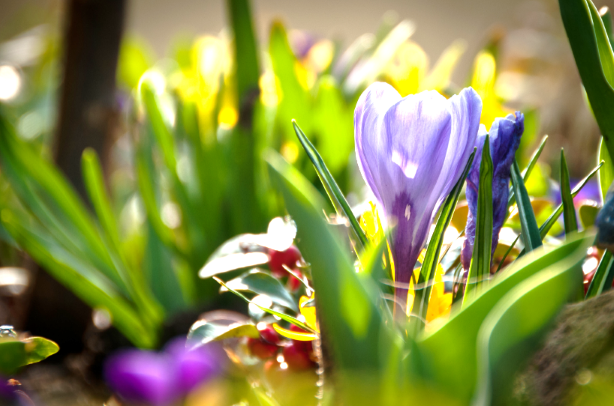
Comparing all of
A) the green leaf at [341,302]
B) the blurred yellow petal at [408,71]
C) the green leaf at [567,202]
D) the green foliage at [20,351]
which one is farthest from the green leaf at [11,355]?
the blurred yellow petal at [408,71]

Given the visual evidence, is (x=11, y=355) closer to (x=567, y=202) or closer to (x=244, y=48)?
(x=567, y=202)

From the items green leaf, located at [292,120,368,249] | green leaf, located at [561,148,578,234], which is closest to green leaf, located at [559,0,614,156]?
green leaf, located at [561,148,578,234]

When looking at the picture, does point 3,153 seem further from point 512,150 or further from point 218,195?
point 512,150

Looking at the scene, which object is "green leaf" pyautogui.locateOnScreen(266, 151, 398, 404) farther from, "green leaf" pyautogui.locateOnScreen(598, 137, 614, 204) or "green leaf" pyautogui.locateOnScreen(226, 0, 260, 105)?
"green leaf" pyautogui.locateOnScreen(226, 0, 260, 105)

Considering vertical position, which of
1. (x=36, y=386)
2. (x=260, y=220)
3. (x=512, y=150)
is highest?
(x=512, y=150)

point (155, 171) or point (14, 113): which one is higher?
point (14, 113)

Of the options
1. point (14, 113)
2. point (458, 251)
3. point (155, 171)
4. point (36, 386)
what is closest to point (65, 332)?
point (36, 386)

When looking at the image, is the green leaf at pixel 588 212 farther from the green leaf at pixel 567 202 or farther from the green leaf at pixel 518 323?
the green leaf at pixel 518 323
